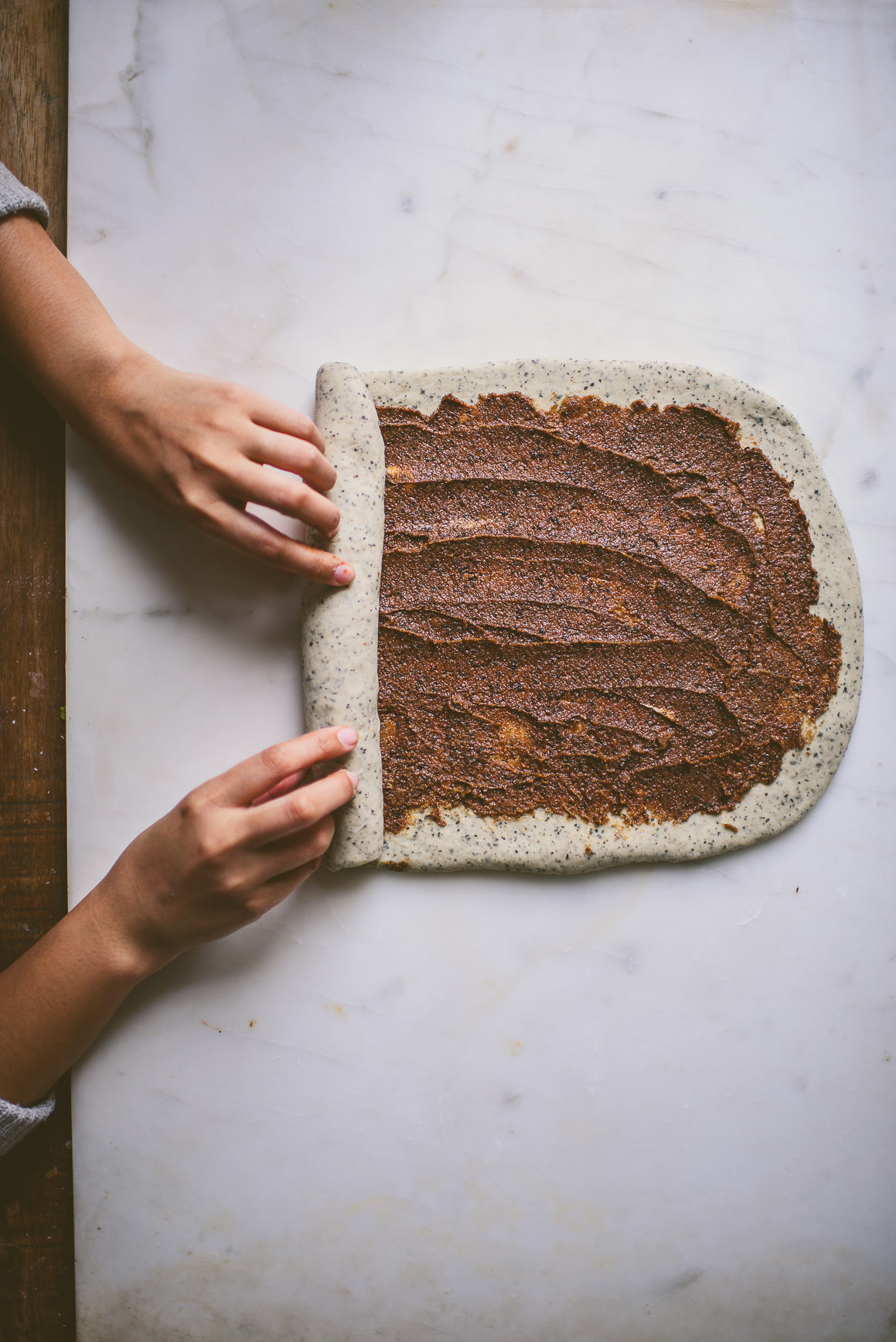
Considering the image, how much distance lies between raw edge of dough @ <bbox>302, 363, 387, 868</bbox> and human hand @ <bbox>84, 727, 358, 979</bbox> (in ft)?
0.12

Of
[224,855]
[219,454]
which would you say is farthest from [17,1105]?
[219,454]

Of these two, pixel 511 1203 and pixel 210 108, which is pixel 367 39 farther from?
pixel 511 1203

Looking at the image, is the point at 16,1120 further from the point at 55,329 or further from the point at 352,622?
the point at 55,329

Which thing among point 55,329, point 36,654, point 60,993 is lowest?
point 60,993

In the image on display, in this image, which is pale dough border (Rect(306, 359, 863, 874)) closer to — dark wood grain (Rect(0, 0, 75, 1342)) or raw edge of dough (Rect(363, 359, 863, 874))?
raw edge of dough (Rect(363, 359, 863, 874))

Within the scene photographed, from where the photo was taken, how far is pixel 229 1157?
1.30m

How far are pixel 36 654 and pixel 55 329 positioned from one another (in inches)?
21.9

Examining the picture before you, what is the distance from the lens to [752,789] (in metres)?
1.27

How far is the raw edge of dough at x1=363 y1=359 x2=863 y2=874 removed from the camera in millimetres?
1252

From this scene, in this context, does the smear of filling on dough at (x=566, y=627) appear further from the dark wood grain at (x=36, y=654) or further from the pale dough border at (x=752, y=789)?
the dark wood grain at (x=36, y=654)

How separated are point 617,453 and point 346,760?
68 centimetres

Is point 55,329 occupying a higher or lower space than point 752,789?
higher

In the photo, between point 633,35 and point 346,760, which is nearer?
point 346,760

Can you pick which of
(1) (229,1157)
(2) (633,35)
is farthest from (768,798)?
(2) (633,35)
